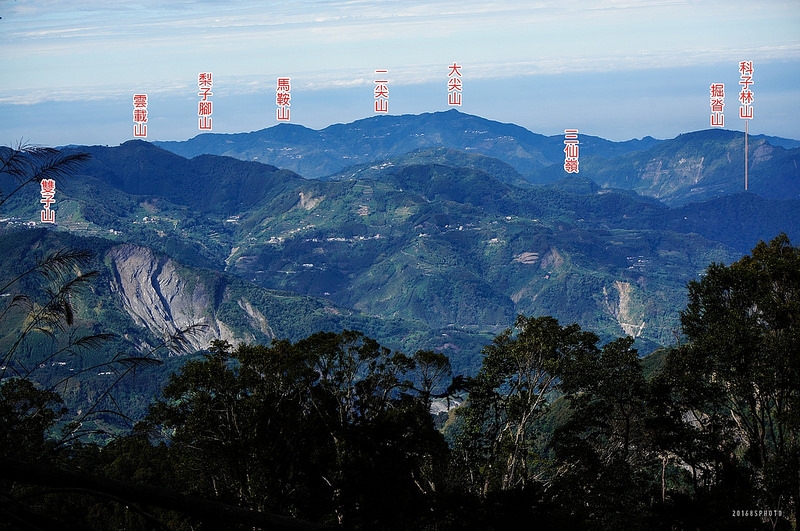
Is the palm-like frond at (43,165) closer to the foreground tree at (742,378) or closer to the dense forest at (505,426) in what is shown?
the dense forest at (505,426)

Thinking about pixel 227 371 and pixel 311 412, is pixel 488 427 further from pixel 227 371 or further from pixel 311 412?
pixel 227 371

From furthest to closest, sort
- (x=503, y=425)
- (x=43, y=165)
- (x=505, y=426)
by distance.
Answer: (x=503, y=425) < (x=505, y=426) < (x=43, y=165)

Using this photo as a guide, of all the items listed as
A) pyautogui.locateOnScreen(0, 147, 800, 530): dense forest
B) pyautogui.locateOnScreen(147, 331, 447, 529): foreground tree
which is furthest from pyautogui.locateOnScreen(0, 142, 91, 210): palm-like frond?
pyautogui.locateOnScreen(147, 331, 447, 529): foreground tree

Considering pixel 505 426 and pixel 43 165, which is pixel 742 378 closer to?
pixel 505 426

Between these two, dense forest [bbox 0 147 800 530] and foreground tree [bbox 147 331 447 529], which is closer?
dense forest [bbox 0 147 800 530]

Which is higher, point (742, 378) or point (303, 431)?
point (742, 378)

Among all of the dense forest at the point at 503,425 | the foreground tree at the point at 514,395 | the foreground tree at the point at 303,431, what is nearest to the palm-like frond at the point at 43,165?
the dense forest at the point at 503,425

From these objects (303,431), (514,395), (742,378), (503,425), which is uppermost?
(742,378)

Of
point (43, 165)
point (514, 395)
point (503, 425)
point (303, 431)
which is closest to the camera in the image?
point (43, 165)

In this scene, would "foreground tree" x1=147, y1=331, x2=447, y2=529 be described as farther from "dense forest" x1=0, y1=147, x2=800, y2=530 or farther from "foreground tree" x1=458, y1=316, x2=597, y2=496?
"foreground tree" x1=458, y1=316, x2=597, y2=496

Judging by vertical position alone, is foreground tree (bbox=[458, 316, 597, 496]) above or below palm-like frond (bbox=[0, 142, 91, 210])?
below

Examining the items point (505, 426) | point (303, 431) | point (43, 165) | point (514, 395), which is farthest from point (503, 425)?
point (43, 165)
